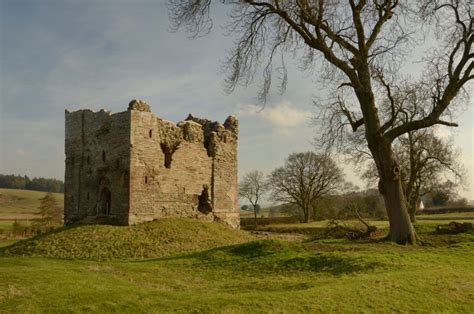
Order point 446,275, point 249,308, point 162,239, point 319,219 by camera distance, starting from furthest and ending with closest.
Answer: point 319,219 < point 162,239 < point 446,275 < point 249,308

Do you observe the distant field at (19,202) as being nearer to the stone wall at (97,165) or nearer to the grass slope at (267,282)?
the stone wall at (97,165)

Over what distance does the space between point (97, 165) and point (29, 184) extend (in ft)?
307

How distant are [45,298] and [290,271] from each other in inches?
261

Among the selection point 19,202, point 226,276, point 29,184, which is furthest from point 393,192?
point 29,184

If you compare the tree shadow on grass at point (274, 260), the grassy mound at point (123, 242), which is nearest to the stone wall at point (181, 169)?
the grassy mound at point (123, 242)

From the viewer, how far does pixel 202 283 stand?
40.4 feet

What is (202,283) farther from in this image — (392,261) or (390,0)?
(390,0)

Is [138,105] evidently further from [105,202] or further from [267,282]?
[267,282]

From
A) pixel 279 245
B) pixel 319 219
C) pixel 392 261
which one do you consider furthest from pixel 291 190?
pixel 392 261

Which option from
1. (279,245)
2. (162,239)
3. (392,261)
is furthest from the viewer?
(162,239)

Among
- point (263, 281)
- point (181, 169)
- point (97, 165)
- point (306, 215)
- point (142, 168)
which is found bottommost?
point (263, 281)

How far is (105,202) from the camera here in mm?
23906

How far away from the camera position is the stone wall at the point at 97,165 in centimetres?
2216

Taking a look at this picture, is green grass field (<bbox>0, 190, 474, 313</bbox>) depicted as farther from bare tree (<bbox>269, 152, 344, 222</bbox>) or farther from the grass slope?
bare tree (<bbox>269, 152, 344, 222</bbox>)
